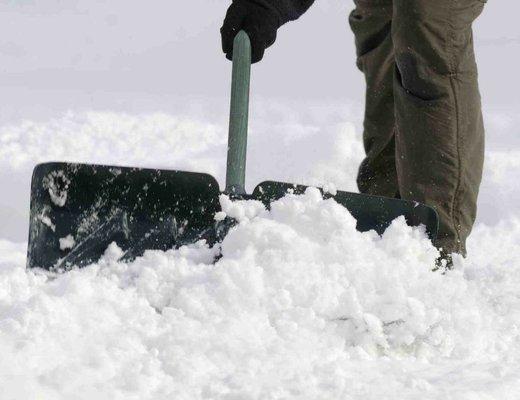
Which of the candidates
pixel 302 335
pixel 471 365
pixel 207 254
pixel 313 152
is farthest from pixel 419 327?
pixel 313 152

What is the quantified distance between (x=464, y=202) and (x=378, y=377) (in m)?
1.10

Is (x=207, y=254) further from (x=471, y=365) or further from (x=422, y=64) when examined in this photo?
(x=422, y=64)

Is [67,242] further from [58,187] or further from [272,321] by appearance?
[272,321]

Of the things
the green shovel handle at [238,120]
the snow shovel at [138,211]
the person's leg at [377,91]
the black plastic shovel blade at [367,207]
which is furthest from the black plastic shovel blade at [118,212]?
the person's leg at [377,91]

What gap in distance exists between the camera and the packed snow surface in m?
1.38

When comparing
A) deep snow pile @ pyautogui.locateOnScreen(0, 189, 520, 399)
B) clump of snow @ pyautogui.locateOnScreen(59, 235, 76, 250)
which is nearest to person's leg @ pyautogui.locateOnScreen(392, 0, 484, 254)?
deep snow pile @ pyautogui.locateOnScreen(0, 189, 520, 399)

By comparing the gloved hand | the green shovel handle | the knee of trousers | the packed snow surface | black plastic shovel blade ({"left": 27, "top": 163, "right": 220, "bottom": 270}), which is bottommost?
the packed snow surface

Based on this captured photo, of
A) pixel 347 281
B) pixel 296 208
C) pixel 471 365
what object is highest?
pixel 296 208

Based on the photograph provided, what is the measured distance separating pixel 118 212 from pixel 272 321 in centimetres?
52

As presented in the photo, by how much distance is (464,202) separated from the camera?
246 cm

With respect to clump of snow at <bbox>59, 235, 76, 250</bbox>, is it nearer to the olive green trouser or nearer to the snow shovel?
the snow shovel

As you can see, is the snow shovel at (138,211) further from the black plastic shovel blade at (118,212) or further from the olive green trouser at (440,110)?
the olive green trouser at (440,110)

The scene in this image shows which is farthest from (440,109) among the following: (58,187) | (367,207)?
(58,187)

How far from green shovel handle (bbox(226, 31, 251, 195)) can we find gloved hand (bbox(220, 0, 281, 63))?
0.11 meters
